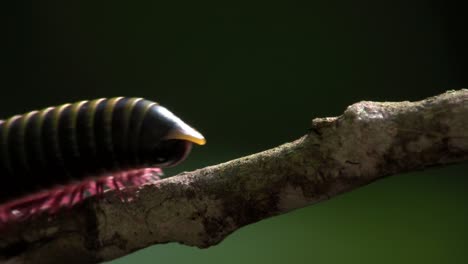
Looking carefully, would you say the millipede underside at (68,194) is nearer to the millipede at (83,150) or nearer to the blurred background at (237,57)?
the millipede at (83,150)

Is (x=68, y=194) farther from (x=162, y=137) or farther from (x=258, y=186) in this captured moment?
(x=258, y=186)

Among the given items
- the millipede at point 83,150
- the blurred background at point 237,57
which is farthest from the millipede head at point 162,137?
the blurred background at point 237,57

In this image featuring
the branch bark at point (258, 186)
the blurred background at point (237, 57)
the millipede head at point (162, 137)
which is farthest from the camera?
the blurred background at point (237, 57)

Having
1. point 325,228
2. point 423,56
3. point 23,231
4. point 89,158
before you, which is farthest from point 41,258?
point 423,56

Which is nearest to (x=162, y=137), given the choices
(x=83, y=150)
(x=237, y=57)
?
(x=83, y=150)

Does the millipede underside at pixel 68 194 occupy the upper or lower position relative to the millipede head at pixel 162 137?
lower

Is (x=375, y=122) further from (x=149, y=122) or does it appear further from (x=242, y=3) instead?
(x=242, y=3)
